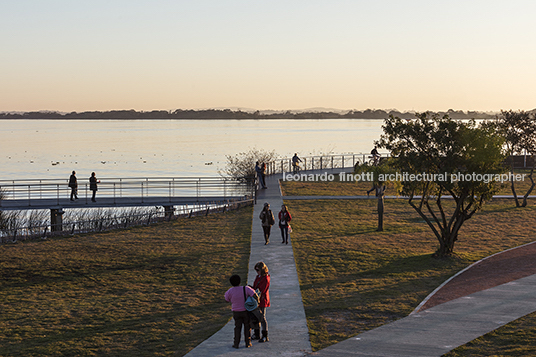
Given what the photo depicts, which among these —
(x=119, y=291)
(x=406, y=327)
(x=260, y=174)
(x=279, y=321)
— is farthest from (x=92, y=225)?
(x=406, y=327)

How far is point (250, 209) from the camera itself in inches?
1037

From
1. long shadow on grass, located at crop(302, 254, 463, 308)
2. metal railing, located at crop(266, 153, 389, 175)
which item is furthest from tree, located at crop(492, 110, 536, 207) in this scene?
long shadow on grass, located at crop(302, 254, 463, 308)

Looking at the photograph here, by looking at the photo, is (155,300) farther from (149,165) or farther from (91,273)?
(149,165)

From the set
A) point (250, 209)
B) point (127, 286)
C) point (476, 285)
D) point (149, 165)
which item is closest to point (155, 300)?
point (127, 286)

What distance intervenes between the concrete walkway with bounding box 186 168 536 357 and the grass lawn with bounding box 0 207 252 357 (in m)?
1.10

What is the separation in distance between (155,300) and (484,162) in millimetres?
9749

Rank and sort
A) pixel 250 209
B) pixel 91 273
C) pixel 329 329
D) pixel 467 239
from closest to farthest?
pixel 329 329 < pixel 91 273 < pixel 467 239 < pixel 250 209

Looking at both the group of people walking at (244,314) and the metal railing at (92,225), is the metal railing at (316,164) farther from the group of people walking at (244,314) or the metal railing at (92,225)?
the group of people walking at (244,314)

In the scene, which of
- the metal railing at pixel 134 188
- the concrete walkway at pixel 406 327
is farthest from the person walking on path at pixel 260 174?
the concrete walkway at pixel 406 327

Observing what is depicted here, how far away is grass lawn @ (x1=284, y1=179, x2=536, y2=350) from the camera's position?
11.4 m

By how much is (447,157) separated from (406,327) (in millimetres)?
7312

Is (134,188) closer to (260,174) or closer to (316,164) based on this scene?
(260,174)

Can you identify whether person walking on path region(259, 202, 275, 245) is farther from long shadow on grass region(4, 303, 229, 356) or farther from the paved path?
the paved path

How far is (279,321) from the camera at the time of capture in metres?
10.6
